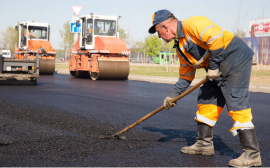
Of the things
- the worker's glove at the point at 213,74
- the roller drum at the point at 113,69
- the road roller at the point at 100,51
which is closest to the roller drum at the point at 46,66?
the road roller at the point at 100,51

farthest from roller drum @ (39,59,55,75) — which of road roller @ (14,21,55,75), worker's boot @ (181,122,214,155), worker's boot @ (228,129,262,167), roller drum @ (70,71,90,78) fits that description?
worker's boot @ (228,129,262,167)

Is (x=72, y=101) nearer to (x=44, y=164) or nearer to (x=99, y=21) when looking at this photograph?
(x=44, y=164)

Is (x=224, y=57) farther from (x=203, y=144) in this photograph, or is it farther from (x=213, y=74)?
(x=203, y=144)

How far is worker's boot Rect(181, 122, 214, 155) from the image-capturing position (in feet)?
11.8

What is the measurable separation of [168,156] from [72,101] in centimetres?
459

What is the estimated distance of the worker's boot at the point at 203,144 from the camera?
3608 mm

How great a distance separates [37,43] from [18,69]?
6725 mm

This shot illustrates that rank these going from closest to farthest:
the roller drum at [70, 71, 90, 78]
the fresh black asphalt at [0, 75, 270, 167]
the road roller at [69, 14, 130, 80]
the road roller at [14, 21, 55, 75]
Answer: the fresh black asphalt at [0, 75, 270, 167], the road roller at [69, 14, 130, 80], the roller drum at [70, 71, 90, 78], the road roller at [14, 21, 55, 75]

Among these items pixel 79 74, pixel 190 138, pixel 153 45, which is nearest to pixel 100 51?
pixel 79 74

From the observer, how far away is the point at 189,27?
3143mm

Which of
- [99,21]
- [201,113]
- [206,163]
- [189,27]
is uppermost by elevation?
[99,21]

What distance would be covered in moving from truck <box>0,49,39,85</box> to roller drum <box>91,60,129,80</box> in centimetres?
318

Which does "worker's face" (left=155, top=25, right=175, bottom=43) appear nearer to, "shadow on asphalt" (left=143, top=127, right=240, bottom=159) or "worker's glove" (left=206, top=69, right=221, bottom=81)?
"worker's glove" (left=206, top=69, right=221, bottom=81)

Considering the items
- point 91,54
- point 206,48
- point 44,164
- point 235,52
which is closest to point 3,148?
point 44,164
